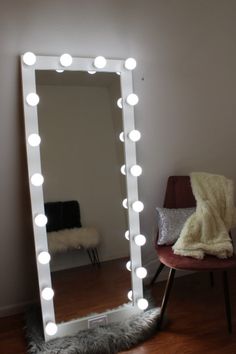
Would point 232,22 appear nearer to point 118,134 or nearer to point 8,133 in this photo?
point 118,134

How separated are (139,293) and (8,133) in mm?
1157

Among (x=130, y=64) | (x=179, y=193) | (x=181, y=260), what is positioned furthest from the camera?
(x=179, y=193)

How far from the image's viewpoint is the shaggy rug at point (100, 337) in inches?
65.0

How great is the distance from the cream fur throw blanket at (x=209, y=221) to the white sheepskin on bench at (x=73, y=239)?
1.50ft

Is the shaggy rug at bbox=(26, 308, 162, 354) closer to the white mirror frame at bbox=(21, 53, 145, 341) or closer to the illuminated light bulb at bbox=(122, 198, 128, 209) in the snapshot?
the white mirror frame at bbox=(21, 53, 145, 341)

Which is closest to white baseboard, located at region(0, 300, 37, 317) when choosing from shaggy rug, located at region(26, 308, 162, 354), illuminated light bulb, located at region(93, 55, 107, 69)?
shaggy rug, located at region(26, 308, 162, 354)

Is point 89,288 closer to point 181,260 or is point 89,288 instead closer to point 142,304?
point 142,304

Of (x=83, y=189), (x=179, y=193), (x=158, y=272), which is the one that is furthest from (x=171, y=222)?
(x=83, y=189)

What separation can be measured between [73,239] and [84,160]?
0.44 meters

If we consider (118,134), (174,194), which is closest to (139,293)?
(174,194)

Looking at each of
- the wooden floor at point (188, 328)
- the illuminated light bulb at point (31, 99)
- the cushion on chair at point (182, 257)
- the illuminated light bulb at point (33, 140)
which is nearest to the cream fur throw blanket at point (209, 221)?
the cushion on chair at point (182, 257)

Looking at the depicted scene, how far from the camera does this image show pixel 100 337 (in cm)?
171

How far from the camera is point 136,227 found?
1.95 metres

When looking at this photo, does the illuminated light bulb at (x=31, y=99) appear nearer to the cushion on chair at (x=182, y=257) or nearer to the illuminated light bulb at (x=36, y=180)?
the illuminated light bulb at (x=36, y=180)
